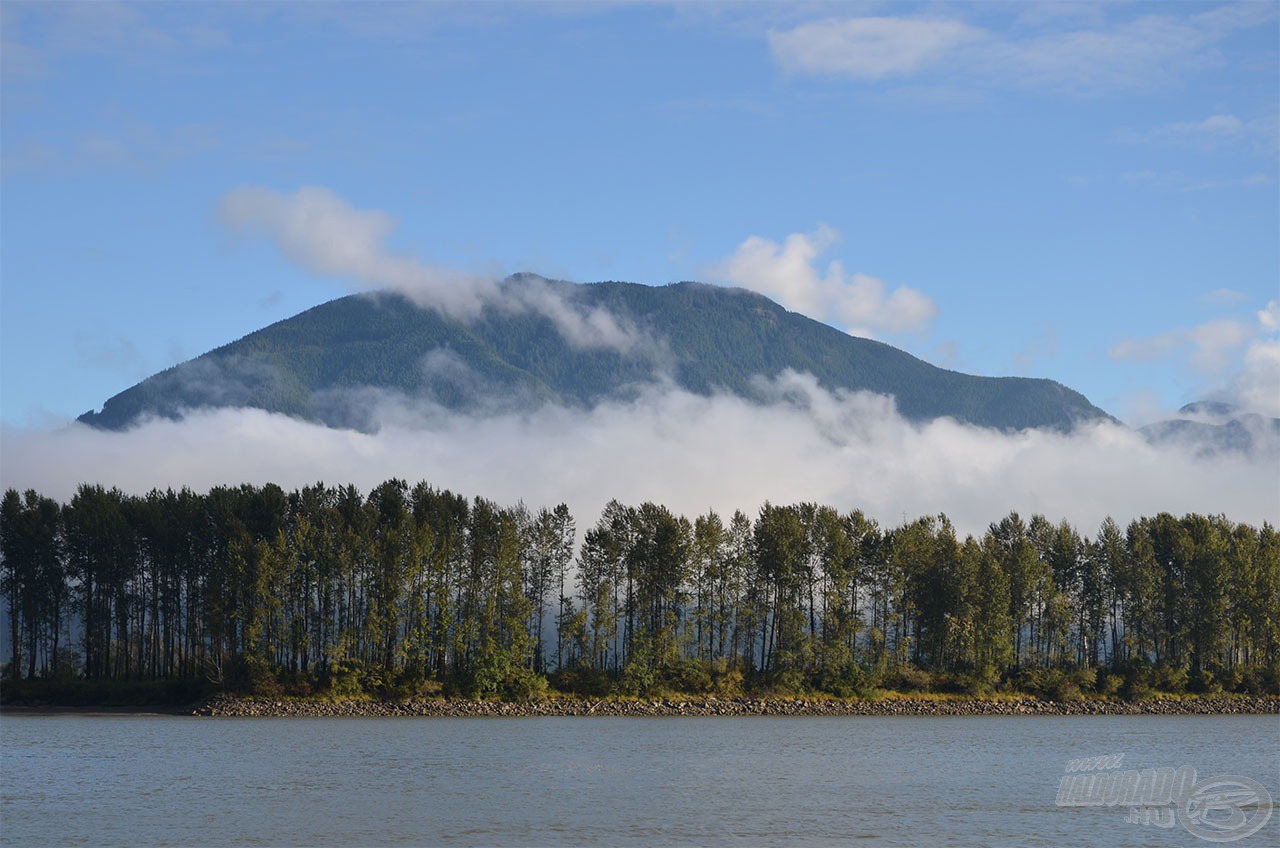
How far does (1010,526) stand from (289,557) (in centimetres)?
6826

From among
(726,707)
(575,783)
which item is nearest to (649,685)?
(726,707)

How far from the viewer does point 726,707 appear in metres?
111

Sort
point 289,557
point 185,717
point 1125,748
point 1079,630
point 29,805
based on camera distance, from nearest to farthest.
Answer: point 29,805 → point 1125,748 → point 185,717 → point 289,557 → point 1079,630

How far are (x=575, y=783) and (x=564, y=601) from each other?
5962 cm

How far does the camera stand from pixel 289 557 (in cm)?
10769

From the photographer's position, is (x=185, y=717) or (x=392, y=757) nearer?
(x=392, y=757)

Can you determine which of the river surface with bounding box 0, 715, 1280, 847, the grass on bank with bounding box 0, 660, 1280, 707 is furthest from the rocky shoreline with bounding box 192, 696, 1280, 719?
the river surface with bounding box 0, 715, 1280, 847

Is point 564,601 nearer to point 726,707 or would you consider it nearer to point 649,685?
point 649,685

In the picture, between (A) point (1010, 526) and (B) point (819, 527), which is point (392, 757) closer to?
(B) point (819, 527)

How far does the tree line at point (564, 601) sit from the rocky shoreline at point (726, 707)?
1679mm

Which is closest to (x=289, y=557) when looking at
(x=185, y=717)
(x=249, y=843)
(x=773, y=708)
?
(x=185, y=717)

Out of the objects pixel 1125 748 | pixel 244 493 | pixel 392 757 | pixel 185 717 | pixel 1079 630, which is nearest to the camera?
pixel 392 757

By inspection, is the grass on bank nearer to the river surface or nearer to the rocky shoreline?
the rocky shoreline

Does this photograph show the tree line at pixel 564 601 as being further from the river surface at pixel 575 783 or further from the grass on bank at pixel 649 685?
the river surface at pixel 575 783
